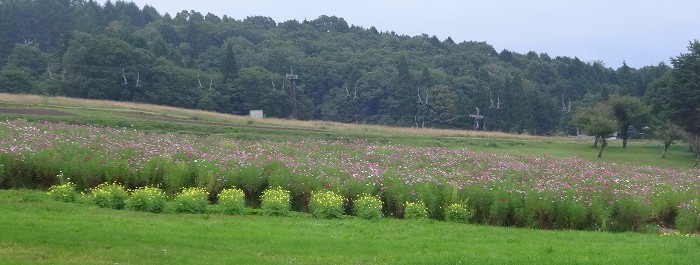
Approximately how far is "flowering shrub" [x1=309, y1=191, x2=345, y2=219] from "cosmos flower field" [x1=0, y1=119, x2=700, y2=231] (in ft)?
4.86

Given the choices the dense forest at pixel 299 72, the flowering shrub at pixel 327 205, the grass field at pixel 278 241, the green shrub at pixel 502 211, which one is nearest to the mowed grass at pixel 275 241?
the grass field at pixel 278 241

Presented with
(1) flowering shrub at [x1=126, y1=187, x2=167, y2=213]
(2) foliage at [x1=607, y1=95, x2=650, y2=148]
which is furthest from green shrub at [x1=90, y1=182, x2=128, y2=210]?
(2) foliage at [x1=607, y1=95, x2=650, y2=148]

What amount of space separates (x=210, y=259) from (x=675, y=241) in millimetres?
9917

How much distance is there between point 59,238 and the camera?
35.8 ft

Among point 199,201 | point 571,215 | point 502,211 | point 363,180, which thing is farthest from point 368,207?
point 571,215

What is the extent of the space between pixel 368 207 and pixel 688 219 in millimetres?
8527

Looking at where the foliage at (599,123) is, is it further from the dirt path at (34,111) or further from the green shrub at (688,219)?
the dirt path at (34,111)

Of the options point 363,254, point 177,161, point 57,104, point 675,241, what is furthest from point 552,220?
point 57,104

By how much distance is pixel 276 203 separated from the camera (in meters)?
17.9

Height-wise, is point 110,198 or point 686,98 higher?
point 686,98

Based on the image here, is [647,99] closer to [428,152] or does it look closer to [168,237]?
[428,152]

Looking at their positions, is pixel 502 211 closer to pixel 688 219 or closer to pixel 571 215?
pixel 571 215

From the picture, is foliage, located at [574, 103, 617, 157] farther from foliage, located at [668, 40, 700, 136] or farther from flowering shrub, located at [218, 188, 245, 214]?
flowering shrub, located at [218, 188, 245, 214]

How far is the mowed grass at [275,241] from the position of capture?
1040 centimetres
